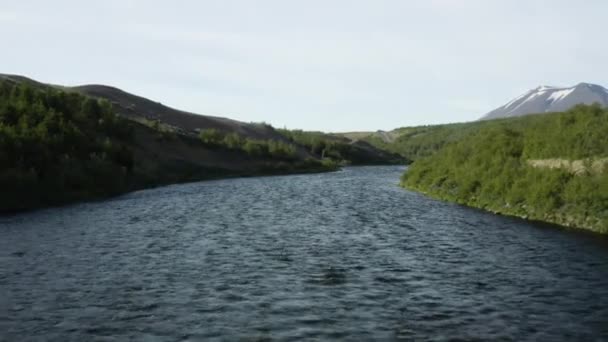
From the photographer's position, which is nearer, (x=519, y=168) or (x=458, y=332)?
(x=458, y=332)

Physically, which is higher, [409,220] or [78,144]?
[78,144]

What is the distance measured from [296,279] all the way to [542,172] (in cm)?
2688

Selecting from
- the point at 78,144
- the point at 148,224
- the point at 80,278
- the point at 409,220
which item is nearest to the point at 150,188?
the point at 78,144

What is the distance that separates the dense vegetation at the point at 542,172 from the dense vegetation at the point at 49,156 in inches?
1388

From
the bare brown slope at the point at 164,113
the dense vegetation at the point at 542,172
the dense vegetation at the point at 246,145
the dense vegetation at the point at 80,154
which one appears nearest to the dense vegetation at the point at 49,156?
the dense vegetation at the point at 80,154

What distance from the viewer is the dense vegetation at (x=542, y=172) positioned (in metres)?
37.1

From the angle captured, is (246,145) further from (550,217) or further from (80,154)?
(550,217)

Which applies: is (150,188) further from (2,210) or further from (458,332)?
(458,332)

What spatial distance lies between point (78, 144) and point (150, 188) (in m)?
13.5

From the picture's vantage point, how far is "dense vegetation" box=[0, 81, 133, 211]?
45.7 meters

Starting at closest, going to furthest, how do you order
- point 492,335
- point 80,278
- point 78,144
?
1. point 492,335
2. point 80,278
3. point 78,144

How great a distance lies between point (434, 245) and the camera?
104ft

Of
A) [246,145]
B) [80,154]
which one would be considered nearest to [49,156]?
[80,154]

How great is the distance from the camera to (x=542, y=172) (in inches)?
1688
